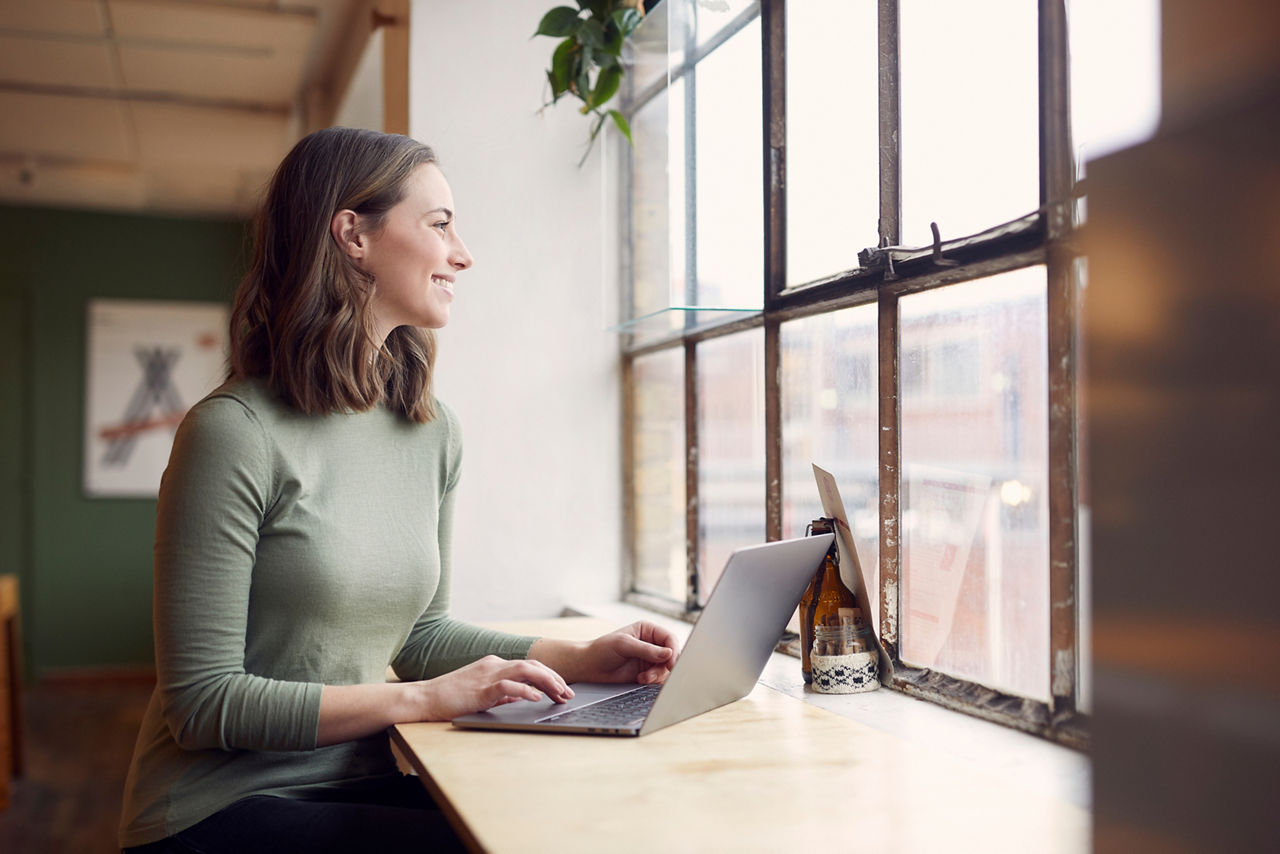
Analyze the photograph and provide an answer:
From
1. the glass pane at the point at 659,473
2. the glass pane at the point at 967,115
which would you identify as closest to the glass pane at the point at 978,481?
the glass pane at the point at 967,115

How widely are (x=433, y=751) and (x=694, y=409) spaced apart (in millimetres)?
1284

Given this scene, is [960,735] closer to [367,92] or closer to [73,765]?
[367,92]

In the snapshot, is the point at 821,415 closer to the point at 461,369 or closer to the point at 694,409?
the point at 694,409

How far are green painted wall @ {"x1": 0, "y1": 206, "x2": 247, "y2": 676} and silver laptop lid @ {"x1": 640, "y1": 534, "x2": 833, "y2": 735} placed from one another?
4777 millimetres

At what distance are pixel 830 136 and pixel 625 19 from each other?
603 mm

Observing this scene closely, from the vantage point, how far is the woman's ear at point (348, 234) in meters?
1.47

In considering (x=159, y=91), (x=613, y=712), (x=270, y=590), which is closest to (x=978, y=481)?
(x=613, y=712)

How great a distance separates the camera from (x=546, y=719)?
1.25m

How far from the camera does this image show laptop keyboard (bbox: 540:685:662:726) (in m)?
1.23

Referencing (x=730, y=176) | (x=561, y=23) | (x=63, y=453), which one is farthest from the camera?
(x=63, y=453)

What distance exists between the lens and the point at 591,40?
211cm

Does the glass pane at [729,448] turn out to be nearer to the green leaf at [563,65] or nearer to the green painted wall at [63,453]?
the green leaf at [563,65]

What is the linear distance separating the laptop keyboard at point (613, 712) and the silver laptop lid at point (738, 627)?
4cm

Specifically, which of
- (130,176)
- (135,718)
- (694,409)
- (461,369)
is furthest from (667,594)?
(130,176)
